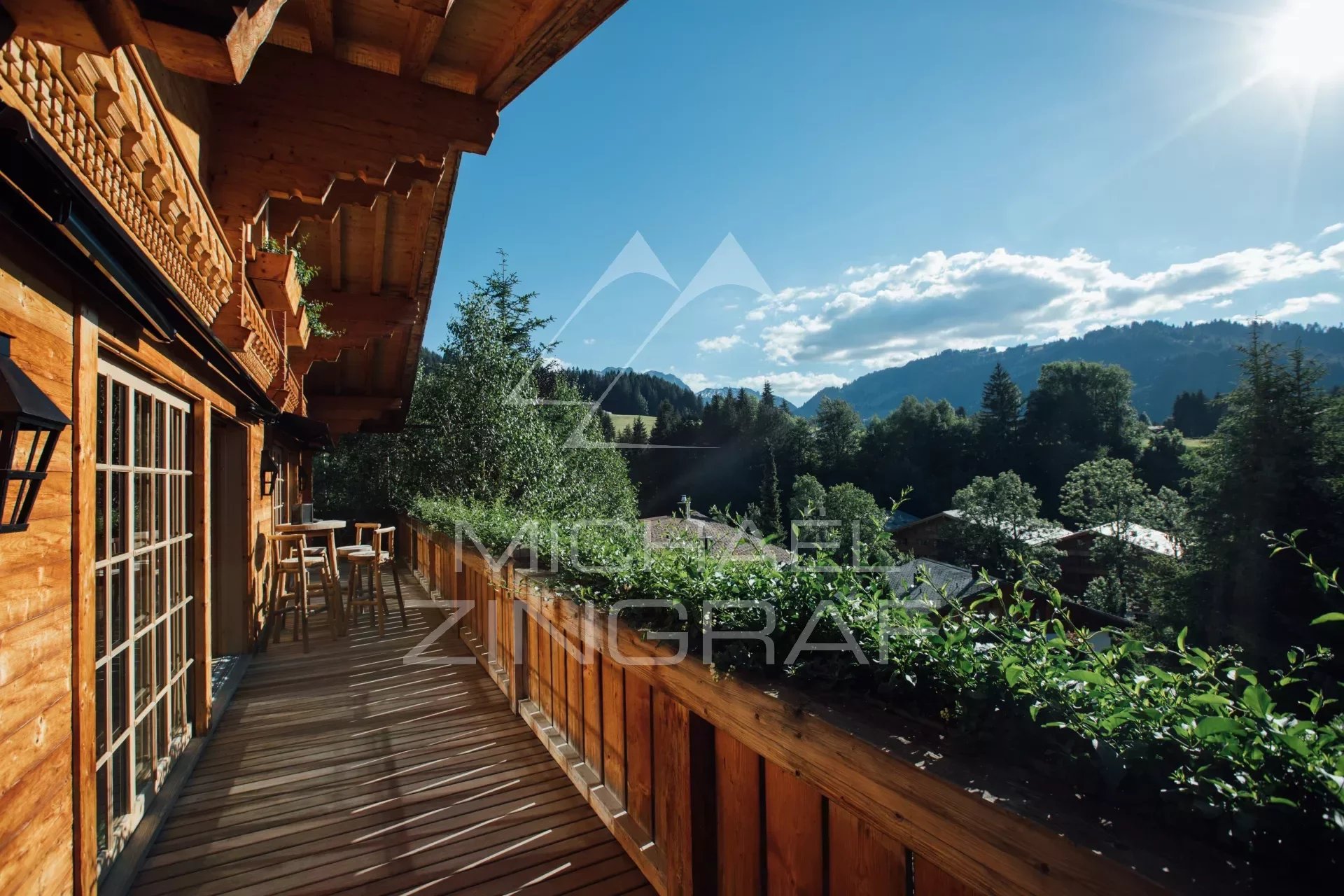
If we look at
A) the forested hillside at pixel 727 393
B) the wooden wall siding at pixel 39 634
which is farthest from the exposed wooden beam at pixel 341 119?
the forested hillside at pixel 727 393

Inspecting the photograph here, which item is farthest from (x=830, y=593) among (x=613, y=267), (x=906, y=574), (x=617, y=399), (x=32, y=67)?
(x=617, y=399)

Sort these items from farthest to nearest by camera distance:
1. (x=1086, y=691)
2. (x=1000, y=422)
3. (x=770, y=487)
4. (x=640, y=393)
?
(x=640, y=393)
(x=1000, y=422)
(x=770, y=487)
(x=1086, y=691)

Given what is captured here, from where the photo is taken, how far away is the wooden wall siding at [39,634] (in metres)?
1.38

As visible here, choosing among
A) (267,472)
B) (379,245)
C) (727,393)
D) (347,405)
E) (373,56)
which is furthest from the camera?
(727,393)

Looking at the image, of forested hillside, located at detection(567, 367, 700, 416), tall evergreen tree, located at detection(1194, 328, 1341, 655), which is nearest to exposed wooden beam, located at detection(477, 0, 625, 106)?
tall evergreen tree, located at detection(1194, 328, 1341, 655)

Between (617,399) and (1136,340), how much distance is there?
185 meters

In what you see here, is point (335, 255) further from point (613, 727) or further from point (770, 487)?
point (770, 487)

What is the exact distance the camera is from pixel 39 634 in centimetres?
155

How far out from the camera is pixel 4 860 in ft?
4.39

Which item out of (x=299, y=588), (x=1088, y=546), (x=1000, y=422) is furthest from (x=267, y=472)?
(x=1000, y=422)

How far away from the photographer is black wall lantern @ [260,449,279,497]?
5.61 metres

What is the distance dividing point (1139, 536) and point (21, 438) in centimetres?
4473

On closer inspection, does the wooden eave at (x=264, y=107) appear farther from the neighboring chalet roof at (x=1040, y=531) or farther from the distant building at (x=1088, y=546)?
the distant building at (x=1088, y=546)

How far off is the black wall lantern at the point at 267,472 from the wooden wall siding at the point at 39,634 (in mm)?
4250
